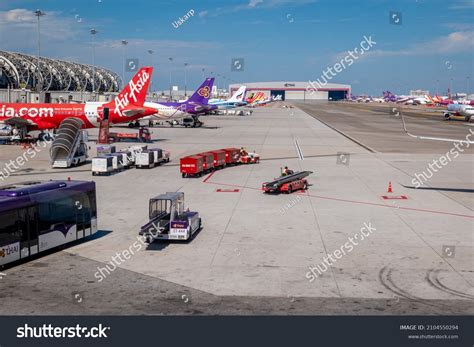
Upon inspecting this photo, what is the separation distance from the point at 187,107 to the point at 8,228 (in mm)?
91149

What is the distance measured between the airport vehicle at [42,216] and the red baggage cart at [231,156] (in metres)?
28.8

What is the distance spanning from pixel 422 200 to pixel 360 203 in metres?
4.80

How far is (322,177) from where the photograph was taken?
4969 cm

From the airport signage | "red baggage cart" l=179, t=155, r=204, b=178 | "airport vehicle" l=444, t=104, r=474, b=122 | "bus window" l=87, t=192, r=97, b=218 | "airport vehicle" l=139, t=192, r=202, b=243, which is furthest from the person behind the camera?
"airport vehicle" l=444, t=104, r=474, b=122

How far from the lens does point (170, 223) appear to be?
27.2 m

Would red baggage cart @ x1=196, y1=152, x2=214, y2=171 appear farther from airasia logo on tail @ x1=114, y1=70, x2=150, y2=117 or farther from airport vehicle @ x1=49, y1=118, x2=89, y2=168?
airasia logo on tail @ x1=114, y1=70, x2=150, y2=117

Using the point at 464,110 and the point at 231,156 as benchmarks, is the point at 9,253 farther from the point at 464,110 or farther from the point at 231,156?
the point at 464,110

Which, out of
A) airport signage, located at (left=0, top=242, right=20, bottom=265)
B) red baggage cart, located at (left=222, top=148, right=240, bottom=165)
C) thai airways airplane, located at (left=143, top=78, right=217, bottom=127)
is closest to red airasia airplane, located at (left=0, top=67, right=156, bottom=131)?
red baggage cart, located at (left=222, top=148, right=240, bottom=165)

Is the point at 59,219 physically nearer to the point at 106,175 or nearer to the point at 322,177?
the point at 106,175

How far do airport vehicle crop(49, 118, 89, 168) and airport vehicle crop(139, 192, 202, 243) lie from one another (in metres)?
26.8

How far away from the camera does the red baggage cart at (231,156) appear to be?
184 feet

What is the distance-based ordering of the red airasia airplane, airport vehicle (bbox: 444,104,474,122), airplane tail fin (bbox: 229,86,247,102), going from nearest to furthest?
the red airasia airplane → airport vehicle (bbox: 444,104,474,122) → airplane tail fin (bbox: 229,86,247,102)

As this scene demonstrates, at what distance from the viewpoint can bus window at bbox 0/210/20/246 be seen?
22000mm
